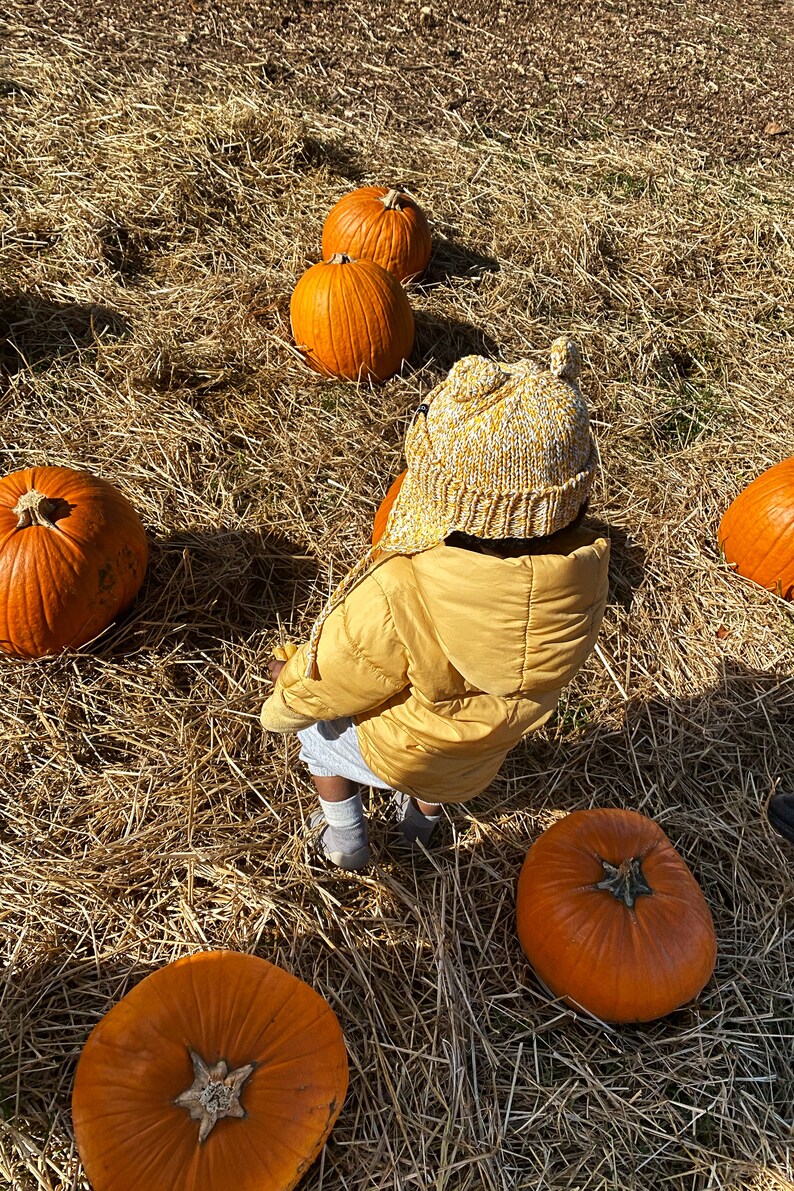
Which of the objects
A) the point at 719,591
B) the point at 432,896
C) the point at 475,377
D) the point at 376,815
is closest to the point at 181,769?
the point at 376,815

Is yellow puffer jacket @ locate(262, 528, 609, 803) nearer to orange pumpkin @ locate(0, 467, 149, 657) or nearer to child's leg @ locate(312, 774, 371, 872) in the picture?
child's leg @ locate(312, 774, 371, 872)

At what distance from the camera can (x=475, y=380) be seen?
6.17 ft

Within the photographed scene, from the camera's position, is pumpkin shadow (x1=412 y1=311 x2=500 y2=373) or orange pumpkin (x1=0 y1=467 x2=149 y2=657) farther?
pumpkin shadow (x1=412 y1=311 x2=500 y2=373)

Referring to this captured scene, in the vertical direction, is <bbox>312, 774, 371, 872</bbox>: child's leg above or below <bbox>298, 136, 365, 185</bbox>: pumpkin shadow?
below

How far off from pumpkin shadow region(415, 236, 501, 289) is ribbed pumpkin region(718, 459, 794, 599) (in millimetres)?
2543

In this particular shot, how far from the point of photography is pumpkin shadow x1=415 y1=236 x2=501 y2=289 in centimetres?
574

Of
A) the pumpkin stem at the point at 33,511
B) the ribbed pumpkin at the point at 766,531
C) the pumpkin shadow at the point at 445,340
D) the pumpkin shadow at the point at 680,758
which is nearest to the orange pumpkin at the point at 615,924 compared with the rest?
the pumpkin shadow at the point at 680,758

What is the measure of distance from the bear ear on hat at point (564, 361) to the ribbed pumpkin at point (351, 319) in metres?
2.84

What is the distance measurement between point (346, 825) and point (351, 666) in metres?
0.97

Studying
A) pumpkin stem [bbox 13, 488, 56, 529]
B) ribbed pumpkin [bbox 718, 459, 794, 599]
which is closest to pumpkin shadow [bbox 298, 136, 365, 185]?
ribbed pumpkin [bbox 718, 459, 794, 599]

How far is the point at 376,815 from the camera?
329 centimetres

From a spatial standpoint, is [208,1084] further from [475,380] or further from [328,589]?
Answer: [328,589]

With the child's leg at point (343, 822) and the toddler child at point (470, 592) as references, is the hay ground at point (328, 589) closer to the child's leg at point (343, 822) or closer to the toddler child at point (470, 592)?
the child's leg at point (343, 822)

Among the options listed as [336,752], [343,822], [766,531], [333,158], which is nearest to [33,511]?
[336,752]
